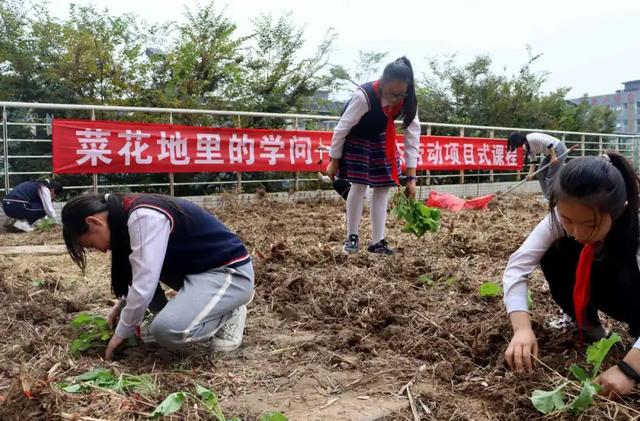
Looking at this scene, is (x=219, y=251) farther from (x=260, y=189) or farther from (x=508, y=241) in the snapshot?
(x=260, y=189)

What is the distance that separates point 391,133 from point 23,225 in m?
4.31

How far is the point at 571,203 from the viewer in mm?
1687

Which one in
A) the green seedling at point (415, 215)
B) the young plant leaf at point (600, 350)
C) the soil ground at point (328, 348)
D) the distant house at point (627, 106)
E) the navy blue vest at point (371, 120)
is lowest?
the soil ground at point (328, 348)

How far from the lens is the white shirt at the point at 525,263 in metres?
1.98

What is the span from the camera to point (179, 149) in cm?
749

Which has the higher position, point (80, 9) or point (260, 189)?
point (80, 9)

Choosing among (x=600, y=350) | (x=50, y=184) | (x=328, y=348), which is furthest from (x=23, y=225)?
(x=600, y=350)

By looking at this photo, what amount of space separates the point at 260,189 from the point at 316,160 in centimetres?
111

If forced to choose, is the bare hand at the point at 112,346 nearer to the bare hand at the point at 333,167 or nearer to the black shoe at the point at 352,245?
the black shoe at the point at 352,245

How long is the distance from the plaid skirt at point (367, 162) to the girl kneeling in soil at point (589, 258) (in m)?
2.23

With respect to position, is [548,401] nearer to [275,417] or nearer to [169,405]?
[275,417]

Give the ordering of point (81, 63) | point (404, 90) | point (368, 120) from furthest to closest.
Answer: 1. point (81, 63)
2. point (368, 120)
3. point (404, 90)

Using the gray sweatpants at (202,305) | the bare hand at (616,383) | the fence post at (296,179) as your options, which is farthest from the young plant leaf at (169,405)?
the fence post at (296,179)

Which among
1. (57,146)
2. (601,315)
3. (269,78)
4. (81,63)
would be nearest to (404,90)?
(601,315)
